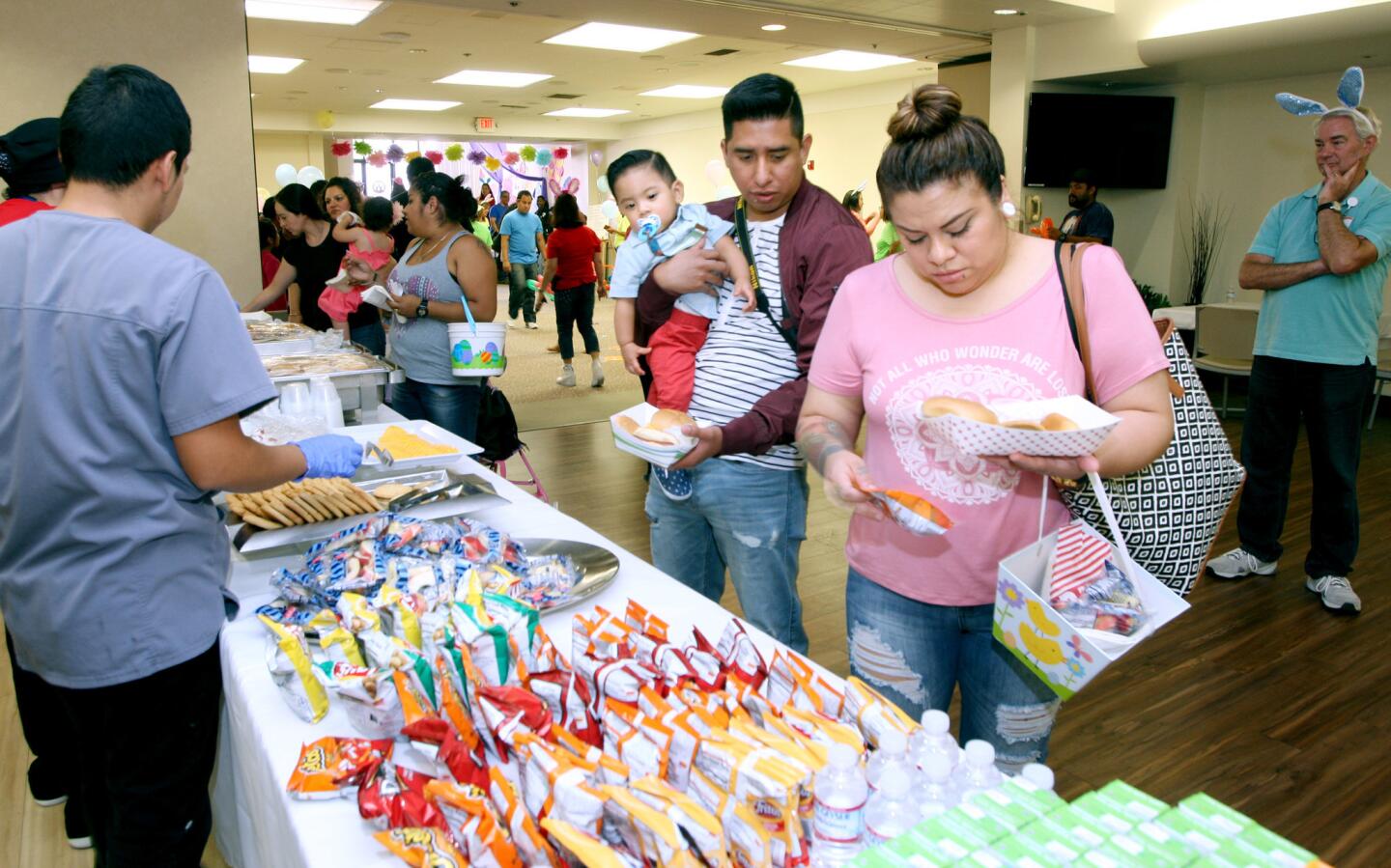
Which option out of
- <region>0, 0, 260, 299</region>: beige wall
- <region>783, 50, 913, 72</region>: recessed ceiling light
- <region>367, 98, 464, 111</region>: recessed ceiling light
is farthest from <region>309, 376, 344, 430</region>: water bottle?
<region>367, 98, 464, 111</region>: recessed ceiling light

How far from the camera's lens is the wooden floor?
2211mm

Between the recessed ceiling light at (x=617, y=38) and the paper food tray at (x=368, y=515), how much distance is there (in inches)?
295

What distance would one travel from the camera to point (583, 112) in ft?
52.7

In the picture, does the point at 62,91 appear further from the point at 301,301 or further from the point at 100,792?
A: the point at 100,792

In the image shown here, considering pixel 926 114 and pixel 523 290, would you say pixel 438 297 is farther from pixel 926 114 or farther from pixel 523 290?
pixel 523 290

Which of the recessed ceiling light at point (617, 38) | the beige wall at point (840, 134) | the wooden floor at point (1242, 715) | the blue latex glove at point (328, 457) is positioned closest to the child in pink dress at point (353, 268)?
the wooden floor at point (1242, 715)

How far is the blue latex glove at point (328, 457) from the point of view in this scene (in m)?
1.71

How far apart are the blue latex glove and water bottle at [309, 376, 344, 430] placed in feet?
2.45

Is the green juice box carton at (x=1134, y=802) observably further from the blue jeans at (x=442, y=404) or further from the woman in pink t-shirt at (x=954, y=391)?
the blue jeans at (x=442, y=404)

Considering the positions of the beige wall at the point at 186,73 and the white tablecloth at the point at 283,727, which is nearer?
the white tablecloth at the point at 283,727

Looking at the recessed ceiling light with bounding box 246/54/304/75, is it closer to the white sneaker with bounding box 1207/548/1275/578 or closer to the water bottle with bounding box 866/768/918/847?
the white sneaker with bounding box 1207/548/1275/578

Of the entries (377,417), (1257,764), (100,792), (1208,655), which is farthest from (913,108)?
(1208,655)

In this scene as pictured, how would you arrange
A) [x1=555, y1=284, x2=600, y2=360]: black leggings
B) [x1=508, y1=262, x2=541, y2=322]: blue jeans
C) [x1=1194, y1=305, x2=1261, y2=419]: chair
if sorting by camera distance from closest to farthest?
[x1=1194, y1=305, x2=1261, y2=419]: chair, [x1=555, y1=284, x2=600, y2=360]: black leggings, [x1=508, y1=262, x2=541, y2=322]: blue jeans

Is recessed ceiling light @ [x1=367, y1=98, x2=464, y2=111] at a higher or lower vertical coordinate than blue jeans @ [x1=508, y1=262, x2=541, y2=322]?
higher
